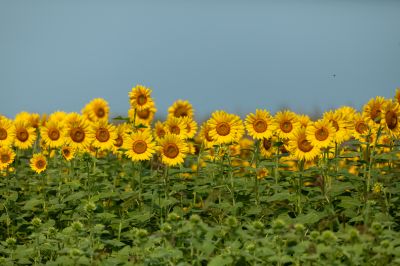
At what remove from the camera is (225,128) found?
8.70 m

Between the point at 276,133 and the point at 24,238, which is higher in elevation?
the point at 276,133

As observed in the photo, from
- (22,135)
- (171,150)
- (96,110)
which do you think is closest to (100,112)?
(96,110)

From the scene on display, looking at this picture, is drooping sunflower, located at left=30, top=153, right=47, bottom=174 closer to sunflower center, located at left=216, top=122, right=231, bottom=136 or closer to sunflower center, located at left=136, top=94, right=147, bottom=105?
sunflower center, located at left=136, top=94, right=147, bottom=105

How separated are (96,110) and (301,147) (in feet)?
16.7

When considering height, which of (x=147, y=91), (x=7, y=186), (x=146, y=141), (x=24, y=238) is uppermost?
(x=147, y=91)

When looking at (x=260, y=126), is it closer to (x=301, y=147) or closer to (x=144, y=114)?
(x=301, y=147)

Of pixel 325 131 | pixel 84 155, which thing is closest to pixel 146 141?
pixel 84 155

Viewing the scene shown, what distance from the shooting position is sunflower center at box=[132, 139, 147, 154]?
844 centimetres

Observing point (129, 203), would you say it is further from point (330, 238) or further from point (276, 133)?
point (330, 238)

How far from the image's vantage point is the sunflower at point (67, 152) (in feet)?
30.8

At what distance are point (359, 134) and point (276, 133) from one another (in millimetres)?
957

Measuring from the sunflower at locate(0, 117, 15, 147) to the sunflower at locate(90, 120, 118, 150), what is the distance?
174 cm

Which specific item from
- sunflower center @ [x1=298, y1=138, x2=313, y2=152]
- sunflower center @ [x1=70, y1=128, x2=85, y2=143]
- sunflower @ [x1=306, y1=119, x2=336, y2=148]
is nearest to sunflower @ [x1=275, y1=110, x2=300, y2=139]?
sunflower center @ [x1=298, y1=138, x2=313, y2=152]

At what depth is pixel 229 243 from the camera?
20.5ft
